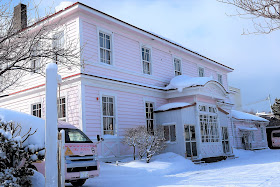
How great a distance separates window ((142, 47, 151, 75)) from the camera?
18.5 meters

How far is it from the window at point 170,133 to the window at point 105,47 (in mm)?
4966

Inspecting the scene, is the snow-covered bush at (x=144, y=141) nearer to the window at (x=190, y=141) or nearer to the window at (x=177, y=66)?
the window at (x=190, y=141)

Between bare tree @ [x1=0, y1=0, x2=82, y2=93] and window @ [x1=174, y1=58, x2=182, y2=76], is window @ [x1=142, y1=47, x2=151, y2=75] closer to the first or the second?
window @ [x1=174, y1=58, x2=182, y2=76]

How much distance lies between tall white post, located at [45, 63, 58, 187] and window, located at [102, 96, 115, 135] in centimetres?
953

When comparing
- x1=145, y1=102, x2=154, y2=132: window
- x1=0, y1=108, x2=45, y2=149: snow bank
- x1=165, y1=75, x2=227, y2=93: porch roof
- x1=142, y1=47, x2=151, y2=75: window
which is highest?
x1=142, y1=47, x2=151, y2=75: window

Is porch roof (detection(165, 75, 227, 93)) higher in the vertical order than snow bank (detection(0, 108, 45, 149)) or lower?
higher

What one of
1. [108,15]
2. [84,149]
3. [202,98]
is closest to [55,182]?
[84,149]

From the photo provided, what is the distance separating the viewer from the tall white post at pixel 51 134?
5.16 m

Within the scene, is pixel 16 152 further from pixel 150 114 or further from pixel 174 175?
pixel 150 114

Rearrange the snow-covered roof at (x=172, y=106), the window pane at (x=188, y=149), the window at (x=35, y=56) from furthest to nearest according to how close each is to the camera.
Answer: the snow-covered roof at (x=172, y=106), the window pane at (x=188, y=149), the window at (x=35, y=56)

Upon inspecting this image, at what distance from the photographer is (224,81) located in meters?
28.8

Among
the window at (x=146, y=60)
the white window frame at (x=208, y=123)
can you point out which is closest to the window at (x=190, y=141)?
the white window frame at (x=208, y=123)

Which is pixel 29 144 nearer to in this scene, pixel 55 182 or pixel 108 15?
pixel 55 182

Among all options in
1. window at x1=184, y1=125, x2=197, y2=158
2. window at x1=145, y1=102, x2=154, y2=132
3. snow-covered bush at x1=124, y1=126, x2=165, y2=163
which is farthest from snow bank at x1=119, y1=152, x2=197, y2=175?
window at x1=145, y1=102, x2=154, y2=132
